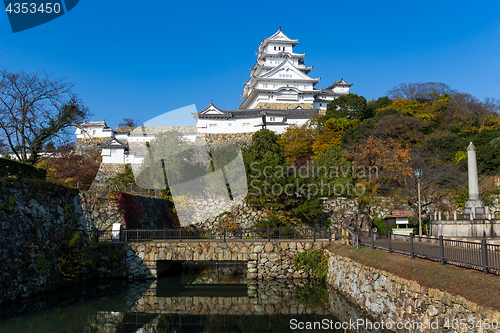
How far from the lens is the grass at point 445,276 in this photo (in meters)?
6.49

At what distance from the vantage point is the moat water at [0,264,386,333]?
11.3m

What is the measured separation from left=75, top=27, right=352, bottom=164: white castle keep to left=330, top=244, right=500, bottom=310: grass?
116 feet

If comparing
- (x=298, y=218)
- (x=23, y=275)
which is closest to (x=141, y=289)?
(x=23, y=275)

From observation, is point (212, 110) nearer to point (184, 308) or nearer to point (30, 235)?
point (30, 235)

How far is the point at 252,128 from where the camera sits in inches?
1951

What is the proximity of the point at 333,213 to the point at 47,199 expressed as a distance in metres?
20.9

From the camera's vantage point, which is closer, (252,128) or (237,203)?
(237,203)

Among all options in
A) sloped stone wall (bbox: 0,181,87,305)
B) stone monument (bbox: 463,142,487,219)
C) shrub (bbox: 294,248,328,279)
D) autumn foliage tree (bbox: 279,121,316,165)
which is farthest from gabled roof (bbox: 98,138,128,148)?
stone monument (bbox: 463,142,487,219)

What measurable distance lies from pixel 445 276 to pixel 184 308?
9319 millimetres

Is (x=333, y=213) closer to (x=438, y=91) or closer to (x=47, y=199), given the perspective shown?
(x=47, y=199)

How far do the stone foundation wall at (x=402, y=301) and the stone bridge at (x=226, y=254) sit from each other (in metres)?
4.49

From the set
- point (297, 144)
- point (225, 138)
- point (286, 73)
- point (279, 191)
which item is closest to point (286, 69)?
point (286, 73)

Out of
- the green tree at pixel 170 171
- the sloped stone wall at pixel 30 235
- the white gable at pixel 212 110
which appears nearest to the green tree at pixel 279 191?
the green tree at pixel 170 171

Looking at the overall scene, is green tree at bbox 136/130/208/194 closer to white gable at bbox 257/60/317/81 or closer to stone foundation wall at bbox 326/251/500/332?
stone foundation wall at bbox 326/251/500/332
